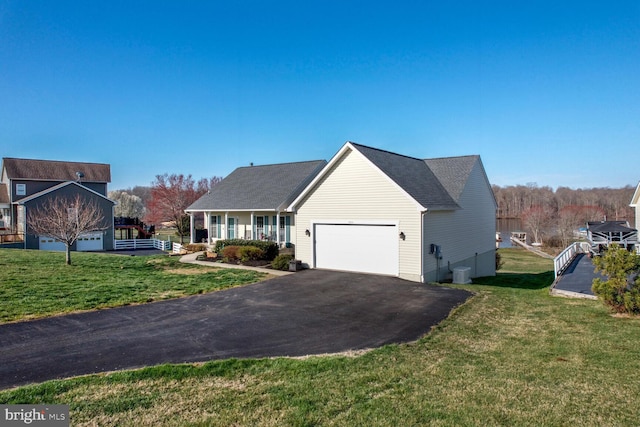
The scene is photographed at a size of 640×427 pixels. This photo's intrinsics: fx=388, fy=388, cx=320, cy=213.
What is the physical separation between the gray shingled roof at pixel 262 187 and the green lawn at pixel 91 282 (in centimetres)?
647

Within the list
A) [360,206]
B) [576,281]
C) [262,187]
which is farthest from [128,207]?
[576,281]

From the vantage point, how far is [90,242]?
32.8 meters

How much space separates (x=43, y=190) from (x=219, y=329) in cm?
3229

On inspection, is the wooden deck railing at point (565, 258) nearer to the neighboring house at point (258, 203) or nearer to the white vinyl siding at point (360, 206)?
the white vinyl siding at point (360, 206)

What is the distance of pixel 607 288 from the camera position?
33.8 ft

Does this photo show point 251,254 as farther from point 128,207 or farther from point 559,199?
point 559,199

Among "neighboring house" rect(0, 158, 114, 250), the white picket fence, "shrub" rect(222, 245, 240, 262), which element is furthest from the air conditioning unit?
"neighboring house" rect(0, 158, 114, 250)

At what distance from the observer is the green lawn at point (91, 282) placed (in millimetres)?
10570

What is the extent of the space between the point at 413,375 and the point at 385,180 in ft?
35.9

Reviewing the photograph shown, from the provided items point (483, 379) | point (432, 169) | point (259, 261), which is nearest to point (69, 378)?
point (483, 379)

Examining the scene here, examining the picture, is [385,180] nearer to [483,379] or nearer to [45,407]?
[483,379]

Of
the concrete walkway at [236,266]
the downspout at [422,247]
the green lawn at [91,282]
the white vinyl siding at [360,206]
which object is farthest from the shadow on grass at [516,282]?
the green lawn at [91,282]

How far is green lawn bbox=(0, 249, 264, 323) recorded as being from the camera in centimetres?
1057

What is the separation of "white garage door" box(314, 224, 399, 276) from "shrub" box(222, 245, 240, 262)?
5282 millimetres
